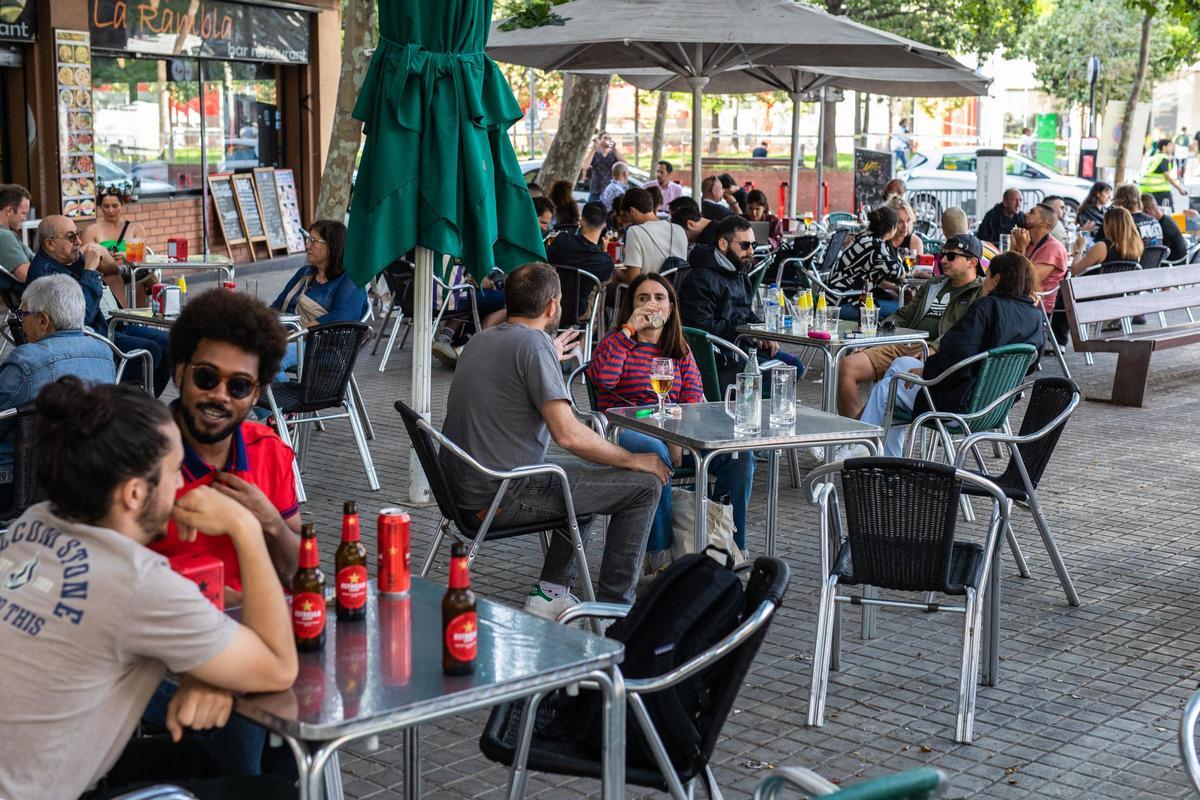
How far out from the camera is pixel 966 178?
27922 mm

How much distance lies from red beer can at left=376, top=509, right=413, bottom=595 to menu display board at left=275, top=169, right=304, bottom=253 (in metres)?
16.8

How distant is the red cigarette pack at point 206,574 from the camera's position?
2.92 m

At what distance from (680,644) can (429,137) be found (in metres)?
3.98

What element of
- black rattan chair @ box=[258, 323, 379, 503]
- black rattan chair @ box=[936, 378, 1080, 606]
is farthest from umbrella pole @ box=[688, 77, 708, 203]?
black rattan chair @ box=[936, 378, 1080, 606]

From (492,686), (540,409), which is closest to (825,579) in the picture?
(540,409)

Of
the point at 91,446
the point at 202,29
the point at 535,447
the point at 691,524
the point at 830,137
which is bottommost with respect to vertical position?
the point at 691,524

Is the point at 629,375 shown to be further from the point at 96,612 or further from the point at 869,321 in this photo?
the point at 96,612

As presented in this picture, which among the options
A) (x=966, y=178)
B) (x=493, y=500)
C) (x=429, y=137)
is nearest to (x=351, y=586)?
(x=493, y=500)

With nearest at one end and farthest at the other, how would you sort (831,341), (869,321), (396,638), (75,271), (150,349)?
1. (396,638)
2. (831,341)
3. (869,321)
4. (75,271)
5. (150,349)

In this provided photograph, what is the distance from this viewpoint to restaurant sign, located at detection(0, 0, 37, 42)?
1460 cm

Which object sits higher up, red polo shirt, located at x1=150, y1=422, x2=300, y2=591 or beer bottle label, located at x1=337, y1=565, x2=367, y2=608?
red polo shirt, located at x1=150, y1=422, x2=300, y2=591

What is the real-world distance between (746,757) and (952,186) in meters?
24.4

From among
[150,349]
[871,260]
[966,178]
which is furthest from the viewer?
[966,178]

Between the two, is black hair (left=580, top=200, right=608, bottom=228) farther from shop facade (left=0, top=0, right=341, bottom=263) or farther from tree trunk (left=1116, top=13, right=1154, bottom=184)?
tree trunk (left=1116, top=13, right=1154, bottom=184)
